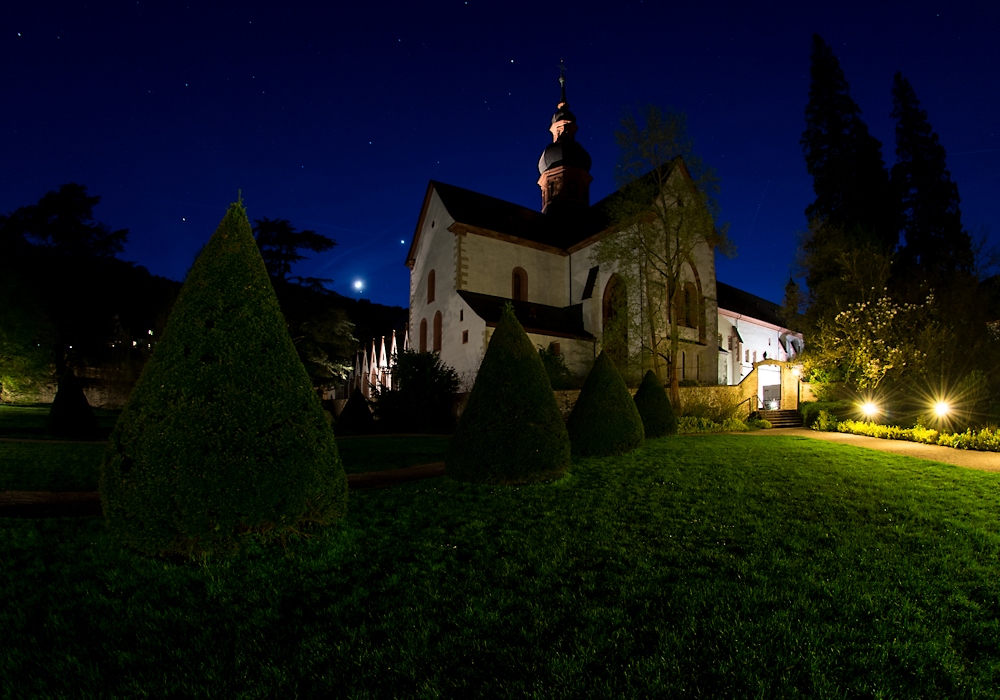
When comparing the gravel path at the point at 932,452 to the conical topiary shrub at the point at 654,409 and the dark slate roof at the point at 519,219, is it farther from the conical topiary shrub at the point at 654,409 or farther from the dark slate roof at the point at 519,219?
the dark slate roof at the point at 519,219

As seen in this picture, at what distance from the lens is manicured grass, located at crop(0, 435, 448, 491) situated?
7.96 meters

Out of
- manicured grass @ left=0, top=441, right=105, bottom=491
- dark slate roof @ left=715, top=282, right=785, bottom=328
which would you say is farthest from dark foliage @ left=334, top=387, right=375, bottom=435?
dark slate roof @ left=715, top=282, right=785, bottom=328

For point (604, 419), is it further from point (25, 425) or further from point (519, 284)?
point (519, 284)

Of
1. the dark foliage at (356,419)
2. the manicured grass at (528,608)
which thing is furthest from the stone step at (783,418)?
the dark foliage at (356,419)

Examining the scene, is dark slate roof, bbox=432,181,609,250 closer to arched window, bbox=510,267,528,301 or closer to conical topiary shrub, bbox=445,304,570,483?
arched window, bbox=510,267,528,301

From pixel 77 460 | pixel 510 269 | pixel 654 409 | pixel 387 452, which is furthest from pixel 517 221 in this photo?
pixel 77 460

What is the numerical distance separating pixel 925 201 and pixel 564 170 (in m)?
22.0

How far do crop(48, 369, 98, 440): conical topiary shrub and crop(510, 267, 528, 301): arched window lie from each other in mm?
21879

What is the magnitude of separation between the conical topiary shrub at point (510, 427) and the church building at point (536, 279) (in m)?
16.6

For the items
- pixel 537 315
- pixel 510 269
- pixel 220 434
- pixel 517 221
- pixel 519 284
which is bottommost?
pixel 220 434

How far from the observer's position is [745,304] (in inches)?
1795

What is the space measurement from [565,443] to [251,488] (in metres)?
5.27

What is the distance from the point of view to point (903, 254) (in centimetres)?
2652

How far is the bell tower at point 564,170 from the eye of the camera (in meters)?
37.1
